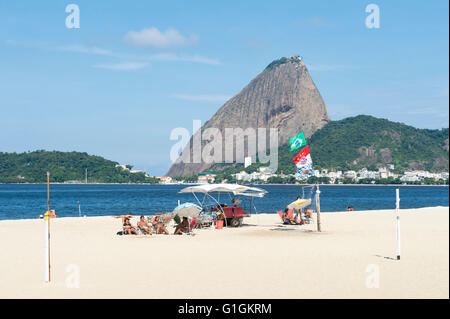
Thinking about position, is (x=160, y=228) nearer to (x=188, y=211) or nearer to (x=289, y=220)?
(x=188, y=211)

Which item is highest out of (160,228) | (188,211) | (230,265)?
(188,211)

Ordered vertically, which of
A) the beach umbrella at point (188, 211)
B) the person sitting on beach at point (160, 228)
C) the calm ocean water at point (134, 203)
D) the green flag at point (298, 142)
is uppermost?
the green flag at point (298, 142)

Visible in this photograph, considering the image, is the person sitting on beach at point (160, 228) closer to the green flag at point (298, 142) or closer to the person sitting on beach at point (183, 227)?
the person sitting on beach at point (183, 227)

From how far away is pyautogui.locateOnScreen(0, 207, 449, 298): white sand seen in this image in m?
9.88

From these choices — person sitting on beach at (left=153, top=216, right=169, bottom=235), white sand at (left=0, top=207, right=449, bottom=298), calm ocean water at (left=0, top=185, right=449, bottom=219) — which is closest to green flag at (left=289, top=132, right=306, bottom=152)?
white sand at (left=0, top=207, right=449, bottom=298)

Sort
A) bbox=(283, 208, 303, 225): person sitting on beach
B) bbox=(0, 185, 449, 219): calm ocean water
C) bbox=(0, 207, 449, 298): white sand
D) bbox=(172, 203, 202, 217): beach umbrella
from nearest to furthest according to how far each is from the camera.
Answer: bbox=(0, 207, 449, 298): white sand < bbox=(172, 203, 202, 217): beach umbrella < bbox=(283, 208, 303, 225): person sitting on beach < bbox=(0, 185, 449, 219): calm ocean water

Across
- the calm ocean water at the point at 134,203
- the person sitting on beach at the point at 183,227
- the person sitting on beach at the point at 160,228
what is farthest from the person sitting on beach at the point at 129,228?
the calm ocean water at the point at 134,203

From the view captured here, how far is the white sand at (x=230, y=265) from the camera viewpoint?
32.4 feet

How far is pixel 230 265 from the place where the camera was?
1279 centimetres

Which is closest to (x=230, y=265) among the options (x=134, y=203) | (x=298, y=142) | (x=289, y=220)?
(x=298, y=142)

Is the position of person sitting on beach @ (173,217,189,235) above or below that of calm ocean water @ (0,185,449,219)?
above

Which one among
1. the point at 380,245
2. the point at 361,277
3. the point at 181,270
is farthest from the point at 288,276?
the point at 380,245

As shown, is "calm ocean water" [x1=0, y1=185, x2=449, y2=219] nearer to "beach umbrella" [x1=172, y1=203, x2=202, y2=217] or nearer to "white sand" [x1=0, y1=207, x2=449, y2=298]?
"beach umbrella" [x1=172, y1=203, x2=202, y2=217]

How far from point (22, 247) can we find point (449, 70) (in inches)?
515
